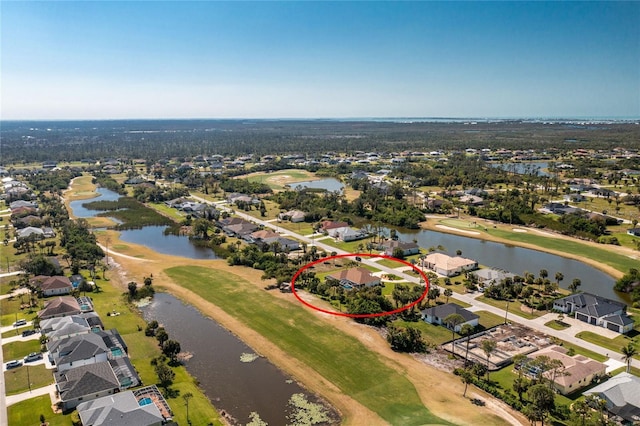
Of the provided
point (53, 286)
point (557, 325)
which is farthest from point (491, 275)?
point (53, 286)

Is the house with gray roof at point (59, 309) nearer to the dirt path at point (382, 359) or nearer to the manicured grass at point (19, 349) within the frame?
the manicured grass at point (19, 349)

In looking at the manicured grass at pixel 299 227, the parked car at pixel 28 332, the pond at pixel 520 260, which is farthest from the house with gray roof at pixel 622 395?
the manicured grass at pixel 299 227

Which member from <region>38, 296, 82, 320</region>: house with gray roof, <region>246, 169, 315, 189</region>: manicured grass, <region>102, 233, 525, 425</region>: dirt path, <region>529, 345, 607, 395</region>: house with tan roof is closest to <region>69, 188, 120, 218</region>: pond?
<region>246, 169, 315, 189</region>: manicured grass

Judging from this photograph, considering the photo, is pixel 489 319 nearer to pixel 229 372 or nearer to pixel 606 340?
pixel 606 340

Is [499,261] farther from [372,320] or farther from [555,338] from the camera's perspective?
[372,320]

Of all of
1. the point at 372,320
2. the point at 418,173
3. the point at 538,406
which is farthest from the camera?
the point at 418,173

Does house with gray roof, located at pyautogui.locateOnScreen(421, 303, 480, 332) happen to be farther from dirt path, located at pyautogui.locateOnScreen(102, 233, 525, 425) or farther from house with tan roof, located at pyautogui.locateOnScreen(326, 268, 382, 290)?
house with tan roof, located at pyautogui.locateOnScreen(326, 268, 382, 290)

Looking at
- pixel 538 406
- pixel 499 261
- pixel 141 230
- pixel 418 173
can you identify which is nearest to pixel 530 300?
pixel 499 261
